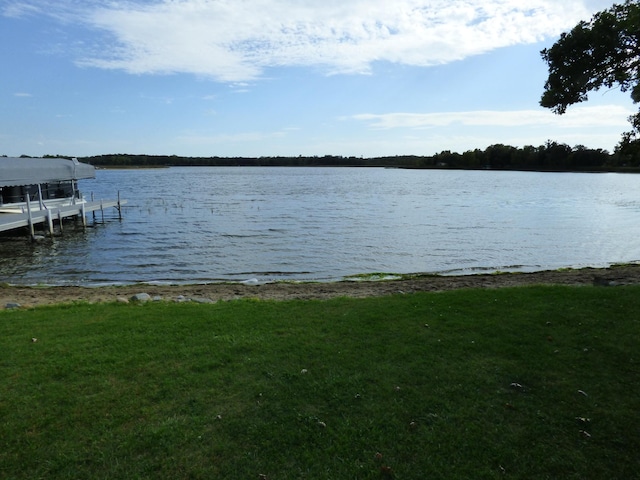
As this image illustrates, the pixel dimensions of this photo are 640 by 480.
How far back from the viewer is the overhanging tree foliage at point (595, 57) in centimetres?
551

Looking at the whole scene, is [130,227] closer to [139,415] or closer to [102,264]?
[102,264]

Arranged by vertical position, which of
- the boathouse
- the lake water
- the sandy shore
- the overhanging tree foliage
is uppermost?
the overhanging tree foliage

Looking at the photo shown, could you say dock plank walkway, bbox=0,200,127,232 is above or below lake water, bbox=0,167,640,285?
above

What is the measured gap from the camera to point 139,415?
4.67 m

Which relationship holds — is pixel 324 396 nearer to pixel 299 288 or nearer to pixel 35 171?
pixel 299 288

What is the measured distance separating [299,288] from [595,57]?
10428 mm

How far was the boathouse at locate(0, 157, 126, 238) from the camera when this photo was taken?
2750 centimetres

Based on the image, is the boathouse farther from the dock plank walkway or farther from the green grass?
the green grass

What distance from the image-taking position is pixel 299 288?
1433 cm

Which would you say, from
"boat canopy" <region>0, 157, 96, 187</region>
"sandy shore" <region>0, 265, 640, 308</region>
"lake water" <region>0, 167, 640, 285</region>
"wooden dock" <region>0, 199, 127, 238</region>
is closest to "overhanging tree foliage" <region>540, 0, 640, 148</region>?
"sandy shore" <region>0, 265, 640, 308</region>

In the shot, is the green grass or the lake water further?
the lake water

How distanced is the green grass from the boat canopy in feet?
80.5

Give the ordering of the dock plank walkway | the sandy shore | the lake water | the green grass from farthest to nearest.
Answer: the dock plank walkway, the lake water, the sandy shore, the green grass

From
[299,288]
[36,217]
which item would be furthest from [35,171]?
[299,288]
